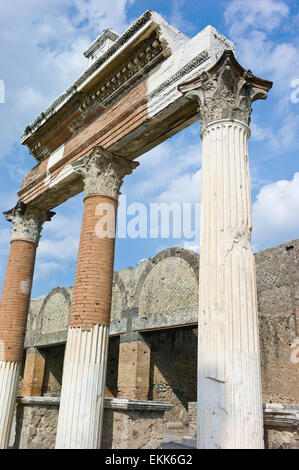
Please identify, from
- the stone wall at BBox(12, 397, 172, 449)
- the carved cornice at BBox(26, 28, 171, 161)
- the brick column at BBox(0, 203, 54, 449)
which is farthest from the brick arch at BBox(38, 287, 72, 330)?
the stone wall at BBox(12, 397, 172, 449)

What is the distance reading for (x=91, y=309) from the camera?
5844 mm

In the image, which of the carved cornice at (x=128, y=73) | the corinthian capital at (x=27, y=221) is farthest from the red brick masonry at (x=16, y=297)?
the carved cornice at (x=128, y=73)

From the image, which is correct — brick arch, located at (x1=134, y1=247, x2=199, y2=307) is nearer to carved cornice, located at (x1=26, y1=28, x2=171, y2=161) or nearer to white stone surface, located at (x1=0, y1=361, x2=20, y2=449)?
carved cornice, located at (x1=26, y1=28, x2=171, y2=161)

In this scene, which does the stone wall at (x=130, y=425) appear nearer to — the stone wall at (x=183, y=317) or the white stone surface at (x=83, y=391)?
the white stone surface at (x=83, y=391)

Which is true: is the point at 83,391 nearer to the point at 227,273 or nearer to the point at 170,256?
the point at 227,273

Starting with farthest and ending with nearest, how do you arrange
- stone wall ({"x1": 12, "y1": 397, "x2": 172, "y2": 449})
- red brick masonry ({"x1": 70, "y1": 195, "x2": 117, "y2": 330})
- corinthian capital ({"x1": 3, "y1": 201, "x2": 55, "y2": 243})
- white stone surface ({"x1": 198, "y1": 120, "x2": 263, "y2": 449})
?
corinthian capital ({"x1": 3, "y1": 201, "x2": 55, "y2": 243})
red brick masonry ({"x1": 70, "y1": 195, "x2": 117, "y2": 330})
stone wall ({"x1": 12, "y1": 397, "x2": 172, "y2": 449})
white stone surface ({"x1": 198, "y1": 120, "x2": 263, "y2": 449})

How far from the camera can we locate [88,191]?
6.65 m

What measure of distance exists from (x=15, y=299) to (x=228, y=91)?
18.9 ft

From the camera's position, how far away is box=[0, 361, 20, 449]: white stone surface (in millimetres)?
7211

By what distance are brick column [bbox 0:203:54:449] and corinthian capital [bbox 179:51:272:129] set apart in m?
5.12

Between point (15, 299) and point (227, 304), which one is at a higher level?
point (15, 299)

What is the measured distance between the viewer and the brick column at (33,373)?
15516mm

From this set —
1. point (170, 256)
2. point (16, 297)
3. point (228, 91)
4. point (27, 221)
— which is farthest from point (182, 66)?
point (170, 256)

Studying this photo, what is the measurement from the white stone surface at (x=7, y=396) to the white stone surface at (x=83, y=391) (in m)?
2.38
